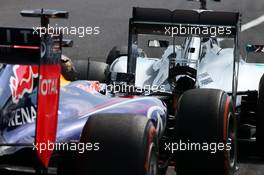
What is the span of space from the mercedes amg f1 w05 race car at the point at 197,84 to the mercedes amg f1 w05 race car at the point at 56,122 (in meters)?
0.33

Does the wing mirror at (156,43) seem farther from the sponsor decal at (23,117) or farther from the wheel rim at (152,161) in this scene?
the wheel rim at (152,161)

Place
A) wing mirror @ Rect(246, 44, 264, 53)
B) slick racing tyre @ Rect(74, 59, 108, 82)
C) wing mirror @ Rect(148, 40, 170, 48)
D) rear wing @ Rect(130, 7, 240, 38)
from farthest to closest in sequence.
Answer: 1. slick racing tyre @ Rect(74, 59, 108, 82)
2. wing mirror @ Rect(246, 44, 264, 53)
3. wing mirror @ Rect(148, 40, 170, 48)
4. rear wing @ Rect(130, 7, 240, 38)

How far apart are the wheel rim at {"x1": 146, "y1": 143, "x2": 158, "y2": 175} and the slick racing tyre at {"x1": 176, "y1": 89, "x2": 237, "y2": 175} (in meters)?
0.88

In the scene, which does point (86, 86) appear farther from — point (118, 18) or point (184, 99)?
point (118, 18)

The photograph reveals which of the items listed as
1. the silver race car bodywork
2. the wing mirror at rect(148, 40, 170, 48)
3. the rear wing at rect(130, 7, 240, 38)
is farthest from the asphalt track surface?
the rear wing at rect(130, 7, 240, 38)

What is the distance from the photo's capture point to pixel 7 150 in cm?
475

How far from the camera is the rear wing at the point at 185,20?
701 centimetres

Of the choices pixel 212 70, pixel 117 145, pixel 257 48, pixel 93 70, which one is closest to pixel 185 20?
pixel 212 70

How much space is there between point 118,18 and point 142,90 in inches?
371

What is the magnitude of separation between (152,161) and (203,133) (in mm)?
1030

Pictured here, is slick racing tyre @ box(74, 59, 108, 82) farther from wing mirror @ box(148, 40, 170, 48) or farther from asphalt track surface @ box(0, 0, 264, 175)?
asphalt track surface @ box(0, 0, 264, 175)

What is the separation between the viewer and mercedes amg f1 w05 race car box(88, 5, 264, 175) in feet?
18.7

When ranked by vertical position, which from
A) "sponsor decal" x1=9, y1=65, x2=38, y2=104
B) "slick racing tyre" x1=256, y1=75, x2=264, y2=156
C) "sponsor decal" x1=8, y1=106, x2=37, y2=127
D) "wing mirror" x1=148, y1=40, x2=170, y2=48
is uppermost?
"wing mirror" x1=148, y1=40, x2=170, y2=48

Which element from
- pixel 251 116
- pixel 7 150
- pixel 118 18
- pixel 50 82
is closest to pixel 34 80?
pixel 7 150
